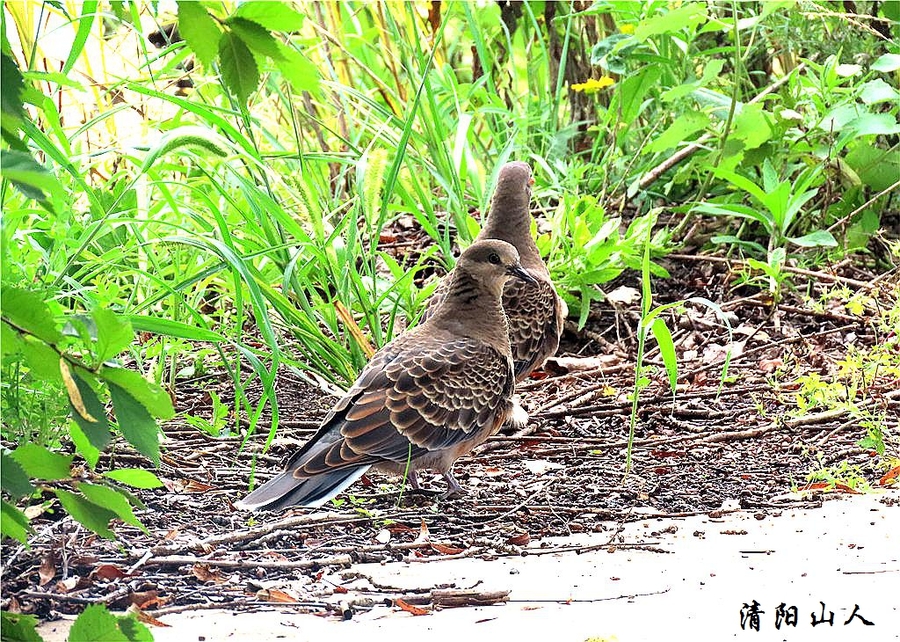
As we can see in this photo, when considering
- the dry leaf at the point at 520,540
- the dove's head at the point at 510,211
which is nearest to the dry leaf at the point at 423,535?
the dry leaf at the point at 520,540

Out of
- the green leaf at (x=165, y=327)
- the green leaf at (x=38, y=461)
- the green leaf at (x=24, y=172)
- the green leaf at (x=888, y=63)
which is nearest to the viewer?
the green leaf at (x=24, y=172)

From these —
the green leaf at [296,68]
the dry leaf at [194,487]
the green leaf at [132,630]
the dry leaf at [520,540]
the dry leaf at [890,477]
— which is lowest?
the dry leaf at [890,477]

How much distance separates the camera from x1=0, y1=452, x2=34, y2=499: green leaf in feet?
4.90

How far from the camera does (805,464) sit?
11.5 feet

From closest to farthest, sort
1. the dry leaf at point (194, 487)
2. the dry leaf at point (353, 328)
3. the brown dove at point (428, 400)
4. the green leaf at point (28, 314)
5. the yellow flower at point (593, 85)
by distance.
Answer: the green leaf at point (28, 314) → the brown dove at point (428, 400) → the dry leaf at point (194, 487) → the dry leaf at point (353, 328) → the yellow flower at point (593, 85)

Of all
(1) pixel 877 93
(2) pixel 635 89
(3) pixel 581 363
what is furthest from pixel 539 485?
(2) pixel 635 89

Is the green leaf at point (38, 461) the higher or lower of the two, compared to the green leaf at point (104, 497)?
higher

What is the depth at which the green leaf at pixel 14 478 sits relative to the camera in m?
1.49

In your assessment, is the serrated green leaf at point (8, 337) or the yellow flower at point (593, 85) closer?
the serrated green leaf at point (8, 337)

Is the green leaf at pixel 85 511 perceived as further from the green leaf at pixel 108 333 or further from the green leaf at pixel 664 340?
the green leaf at pixel 664 340

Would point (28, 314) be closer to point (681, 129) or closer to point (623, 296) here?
point (623, 296)

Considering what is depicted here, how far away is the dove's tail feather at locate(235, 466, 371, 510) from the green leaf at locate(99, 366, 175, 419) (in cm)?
139

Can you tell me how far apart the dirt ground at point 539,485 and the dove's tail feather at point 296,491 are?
0.20 ft

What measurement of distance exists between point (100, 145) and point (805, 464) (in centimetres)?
342
